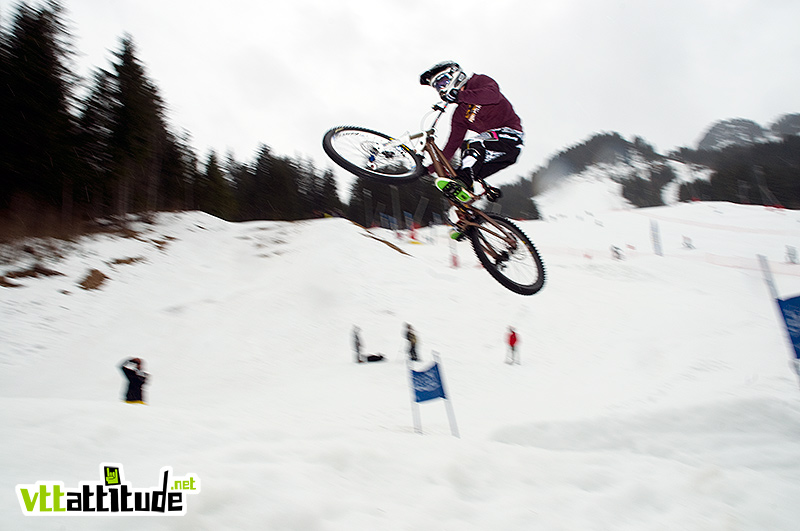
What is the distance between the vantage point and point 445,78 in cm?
506

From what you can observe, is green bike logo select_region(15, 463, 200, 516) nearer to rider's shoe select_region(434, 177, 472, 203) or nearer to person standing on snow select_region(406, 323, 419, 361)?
rider's shoe select_region(434, 177, 472, 203)

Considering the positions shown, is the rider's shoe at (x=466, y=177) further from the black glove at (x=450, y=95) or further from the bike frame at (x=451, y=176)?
the black glove at (x=450, y=95)

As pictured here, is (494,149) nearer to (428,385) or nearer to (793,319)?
(428,385)

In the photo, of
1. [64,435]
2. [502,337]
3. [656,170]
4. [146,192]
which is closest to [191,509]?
[64,435]

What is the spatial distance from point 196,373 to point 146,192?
82.5 ft

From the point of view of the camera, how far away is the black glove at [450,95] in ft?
16.7

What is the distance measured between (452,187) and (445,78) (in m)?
1.30

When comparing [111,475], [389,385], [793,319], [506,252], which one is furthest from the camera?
[389,385]

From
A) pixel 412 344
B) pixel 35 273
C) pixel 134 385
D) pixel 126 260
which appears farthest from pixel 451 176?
pixel 126 260

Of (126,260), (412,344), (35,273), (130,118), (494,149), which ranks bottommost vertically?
(412,344)

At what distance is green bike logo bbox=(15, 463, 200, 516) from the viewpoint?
3.64 m

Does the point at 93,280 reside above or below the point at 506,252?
above

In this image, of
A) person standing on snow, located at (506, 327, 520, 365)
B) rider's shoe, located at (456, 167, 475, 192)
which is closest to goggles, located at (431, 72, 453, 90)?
rider's shoe, located at (456, 167, 475, 192)

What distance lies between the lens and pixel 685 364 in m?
16.9
